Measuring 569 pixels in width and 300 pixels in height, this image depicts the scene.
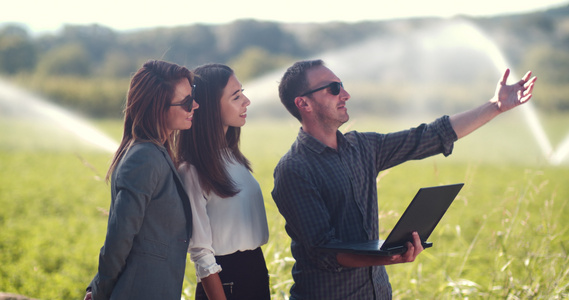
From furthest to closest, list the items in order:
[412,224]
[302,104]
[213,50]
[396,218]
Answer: [213,50]
[396,218]
[302,104]
[412,224]

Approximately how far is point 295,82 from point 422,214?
89cm

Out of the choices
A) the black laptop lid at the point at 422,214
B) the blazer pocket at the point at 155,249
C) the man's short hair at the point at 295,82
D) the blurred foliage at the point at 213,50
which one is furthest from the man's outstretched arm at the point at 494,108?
the blurred foliage at the point at 213,50

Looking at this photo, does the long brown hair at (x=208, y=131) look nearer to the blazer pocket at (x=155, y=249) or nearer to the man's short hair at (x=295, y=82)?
the man's short hair at (x=295, y=82)

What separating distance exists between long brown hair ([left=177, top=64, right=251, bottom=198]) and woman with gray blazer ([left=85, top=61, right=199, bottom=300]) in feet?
0.52

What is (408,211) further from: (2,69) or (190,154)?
(2,69)

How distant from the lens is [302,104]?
2766mm

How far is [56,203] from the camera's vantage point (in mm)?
11625

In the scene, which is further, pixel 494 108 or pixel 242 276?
pixel 494 108

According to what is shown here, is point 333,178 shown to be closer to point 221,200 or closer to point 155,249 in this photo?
point 221,200

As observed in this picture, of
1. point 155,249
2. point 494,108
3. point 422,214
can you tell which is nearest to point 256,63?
point 494,108

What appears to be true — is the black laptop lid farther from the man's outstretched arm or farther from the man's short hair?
the man's short hair

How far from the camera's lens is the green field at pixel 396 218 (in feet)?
13.3

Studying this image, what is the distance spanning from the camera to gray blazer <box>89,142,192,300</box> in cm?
226

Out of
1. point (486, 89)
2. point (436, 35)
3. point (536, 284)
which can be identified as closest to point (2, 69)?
point (486, 89)
